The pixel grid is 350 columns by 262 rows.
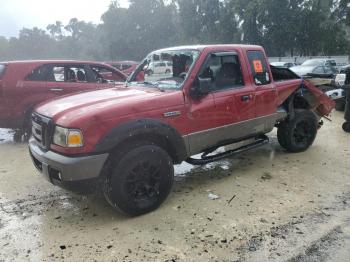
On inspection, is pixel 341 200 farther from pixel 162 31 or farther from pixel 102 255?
pixel 162 31

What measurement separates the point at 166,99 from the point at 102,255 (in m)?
1.84

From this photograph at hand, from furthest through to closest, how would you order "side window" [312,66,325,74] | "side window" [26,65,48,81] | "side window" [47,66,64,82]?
1. "side window" [312,66,325,74]
2. "side window" [47,66,64,82]
3. "side window" [26,65,48,81]

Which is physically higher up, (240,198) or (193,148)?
(193,148)

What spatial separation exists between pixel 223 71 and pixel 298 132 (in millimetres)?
2210

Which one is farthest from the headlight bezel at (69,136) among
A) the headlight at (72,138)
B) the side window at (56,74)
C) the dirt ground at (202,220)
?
the side window at (56,74)

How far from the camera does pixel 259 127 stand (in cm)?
543

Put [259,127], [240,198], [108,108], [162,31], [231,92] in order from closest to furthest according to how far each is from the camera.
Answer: [108,108], [240,198], [231,92], [259,127], [162,31]

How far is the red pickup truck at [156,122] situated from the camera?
3674 mm

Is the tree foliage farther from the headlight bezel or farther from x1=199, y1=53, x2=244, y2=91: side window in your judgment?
the headlight bezel

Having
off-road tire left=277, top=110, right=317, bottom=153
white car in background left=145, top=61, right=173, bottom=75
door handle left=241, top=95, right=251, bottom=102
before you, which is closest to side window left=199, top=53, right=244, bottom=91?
door handle left=241, top=95, right=251, bottom=102

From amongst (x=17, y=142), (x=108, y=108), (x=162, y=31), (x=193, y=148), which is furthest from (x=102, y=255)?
(x=162, y=31)

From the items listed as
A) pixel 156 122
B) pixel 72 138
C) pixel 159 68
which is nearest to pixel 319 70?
pixel 159 68

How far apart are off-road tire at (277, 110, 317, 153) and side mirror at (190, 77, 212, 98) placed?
225 cm

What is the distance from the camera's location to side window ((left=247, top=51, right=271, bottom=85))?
5.27 metres
